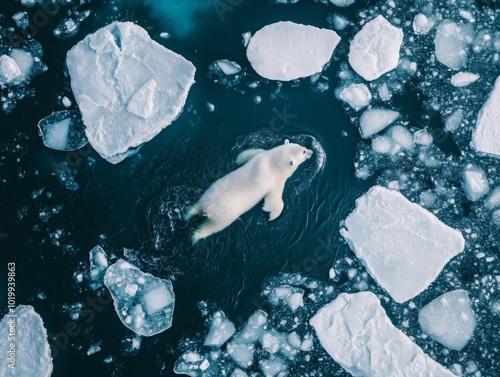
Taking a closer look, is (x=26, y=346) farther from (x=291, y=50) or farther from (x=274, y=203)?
(x=291, y=50)

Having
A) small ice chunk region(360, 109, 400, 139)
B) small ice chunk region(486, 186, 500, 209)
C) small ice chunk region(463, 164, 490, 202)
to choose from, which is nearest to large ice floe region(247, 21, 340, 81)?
small ice chunk region(360, 109, 400, 139)

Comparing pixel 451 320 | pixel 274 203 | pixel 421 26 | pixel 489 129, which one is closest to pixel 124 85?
pixel 274 203

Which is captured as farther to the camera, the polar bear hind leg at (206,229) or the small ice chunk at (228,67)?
the small ice chunk at (228,67)

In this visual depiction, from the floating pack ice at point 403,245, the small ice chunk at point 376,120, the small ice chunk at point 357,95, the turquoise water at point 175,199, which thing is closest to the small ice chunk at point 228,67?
the turquoise water at point 175,199

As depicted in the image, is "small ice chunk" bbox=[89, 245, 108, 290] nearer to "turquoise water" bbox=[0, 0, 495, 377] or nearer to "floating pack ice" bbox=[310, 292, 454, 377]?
"turquoise water" bbox=[0, 0, 495, 377]

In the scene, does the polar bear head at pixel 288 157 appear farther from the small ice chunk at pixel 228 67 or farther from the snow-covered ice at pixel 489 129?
the snow-covered ice at pixel 489 129

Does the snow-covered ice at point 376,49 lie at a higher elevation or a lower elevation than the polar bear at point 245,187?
higher

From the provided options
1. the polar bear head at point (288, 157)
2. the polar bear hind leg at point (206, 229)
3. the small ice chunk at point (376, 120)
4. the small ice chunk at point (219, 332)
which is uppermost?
the small ice chunk at point (376, 120)
